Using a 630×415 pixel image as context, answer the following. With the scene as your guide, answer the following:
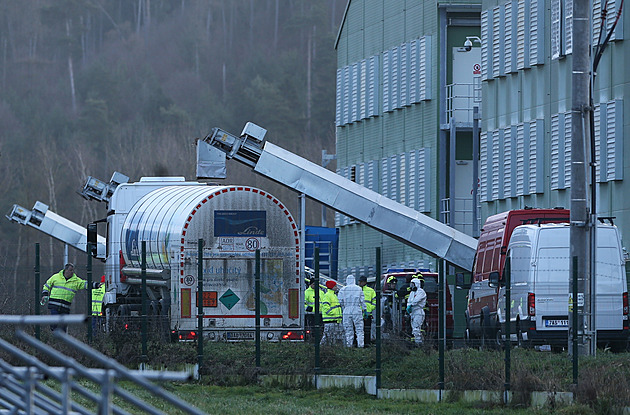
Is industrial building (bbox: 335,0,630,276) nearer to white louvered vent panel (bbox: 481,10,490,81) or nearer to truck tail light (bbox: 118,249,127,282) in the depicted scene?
white louvered vent panel (bbox: 481,10,490,81)

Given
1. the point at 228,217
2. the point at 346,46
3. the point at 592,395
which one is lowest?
the point at 592,395

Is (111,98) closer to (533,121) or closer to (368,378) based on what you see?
(533,121)

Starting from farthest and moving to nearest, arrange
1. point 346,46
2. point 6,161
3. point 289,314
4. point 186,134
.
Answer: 1. point 186,134
2. point 6,161
3. point 346,46
4. point 289,314

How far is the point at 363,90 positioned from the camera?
56.4 metres

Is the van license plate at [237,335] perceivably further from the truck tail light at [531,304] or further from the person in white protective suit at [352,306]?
the truck tail light at [531,304]

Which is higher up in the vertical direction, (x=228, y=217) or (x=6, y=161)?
(x=6, y=161)

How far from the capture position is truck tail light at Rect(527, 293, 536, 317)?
23.5 meters

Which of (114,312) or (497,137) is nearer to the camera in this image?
(114,312)

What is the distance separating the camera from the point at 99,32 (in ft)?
603

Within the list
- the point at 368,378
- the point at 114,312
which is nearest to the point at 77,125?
the point at 114,312

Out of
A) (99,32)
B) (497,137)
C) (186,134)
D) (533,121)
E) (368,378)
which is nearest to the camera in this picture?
(368,378)

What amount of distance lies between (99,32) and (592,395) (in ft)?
559

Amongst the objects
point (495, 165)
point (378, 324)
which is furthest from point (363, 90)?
point (378, 324)

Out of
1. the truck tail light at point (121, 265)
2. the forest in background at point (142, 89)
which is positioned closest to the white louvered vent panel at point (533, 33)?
the truck tail light at point (121, 265)
